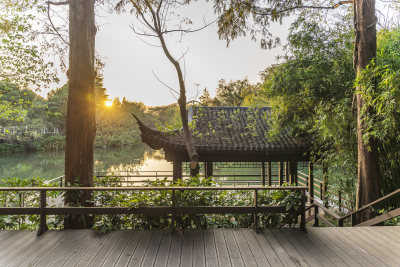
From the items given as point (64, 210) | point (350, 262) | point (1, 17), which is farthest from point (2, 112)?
point (350, 262)

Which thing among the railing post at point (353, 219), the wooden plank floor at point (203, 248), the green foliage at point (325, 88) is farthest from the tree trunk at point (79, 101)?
the railing post at point (353, 219)

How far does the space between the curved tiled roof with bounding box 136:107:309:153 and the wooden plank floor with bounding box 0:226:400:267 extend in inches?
123

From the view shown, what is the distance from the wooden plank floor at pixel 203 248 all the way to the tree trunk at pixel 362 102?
3.80ft

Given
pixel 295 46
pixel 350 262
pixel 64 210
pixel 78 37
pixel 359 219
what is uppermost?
pixel 295 46

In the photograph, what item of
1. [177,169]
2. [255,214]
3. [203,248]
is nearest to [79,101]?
[203,248]

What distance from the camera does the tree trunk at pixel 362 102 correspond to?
14.0ft

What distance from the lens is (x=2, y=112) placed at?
729 centimetres

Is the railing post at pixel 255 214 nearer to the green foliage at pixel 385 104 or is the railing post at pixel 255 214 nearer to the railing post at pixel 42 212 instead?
the green foliage at pixel 385 104

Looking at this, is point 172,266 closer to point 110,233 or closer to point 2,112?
point 110,233

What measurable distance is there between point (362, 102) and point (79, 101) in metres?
5.03

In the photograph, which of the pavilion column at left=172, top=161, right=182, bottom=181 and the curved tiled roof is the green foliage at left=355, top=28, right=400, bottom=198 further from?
the pavilion column at left=172, top=161, right=182, bottom=181

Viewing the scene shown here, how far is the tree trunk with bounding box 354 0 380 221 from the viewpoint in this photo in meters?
4.27

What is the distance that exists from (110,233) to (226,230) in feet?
5.28

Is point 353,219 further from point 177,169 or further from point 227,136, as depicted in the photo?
point 177,169
